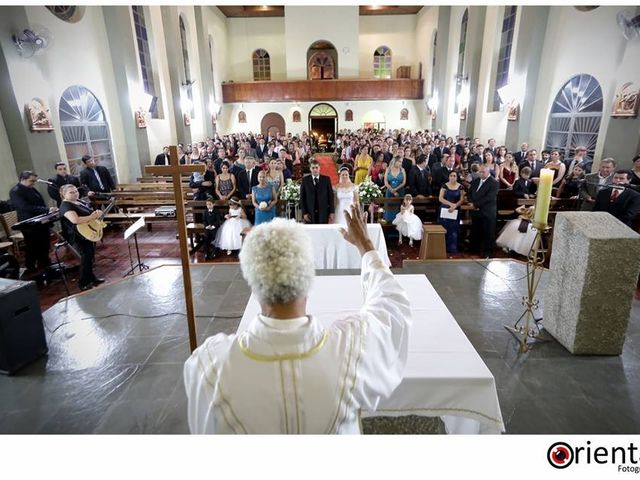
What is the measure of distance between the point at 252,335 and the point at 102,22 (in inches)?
499

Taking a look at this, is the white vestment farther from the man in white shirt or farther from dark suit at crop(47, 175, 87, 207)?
dark suit at crop(47, 175, 87, 207)

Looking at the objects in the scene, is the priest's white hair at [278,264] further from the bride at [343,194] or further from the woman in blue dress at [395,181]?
the woman in blue dress at [395,181]

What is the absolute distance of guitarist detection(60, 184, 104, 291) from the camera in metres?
5.38

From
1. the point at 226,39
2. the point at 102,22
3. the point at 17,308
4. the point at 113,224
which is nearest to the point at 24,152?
the point at 113,224

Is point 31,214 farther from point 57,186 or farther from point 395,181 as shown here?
point 395,181

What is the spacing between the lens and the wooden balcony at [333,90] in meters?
22.1

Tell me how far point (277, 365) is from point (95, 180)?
9177 millimetres

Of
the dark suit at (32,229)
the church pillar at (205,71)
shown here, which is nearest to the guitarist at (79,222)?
the dark suit at (32,229)

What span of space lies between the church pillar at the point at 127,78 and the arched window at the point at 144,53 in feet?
3.07

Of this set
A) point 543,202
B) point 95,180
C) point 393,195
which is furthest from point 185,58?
point 543,202

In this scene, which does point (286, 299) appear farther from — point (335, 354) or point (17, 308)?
point (17, 308)

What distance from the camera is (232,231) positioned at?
698 centimetres

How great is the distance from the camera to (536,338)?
336 cm

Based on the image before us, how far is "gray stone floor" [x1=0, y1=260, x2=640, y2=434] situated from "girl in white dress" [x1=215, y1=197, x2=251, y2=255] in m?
2.34
